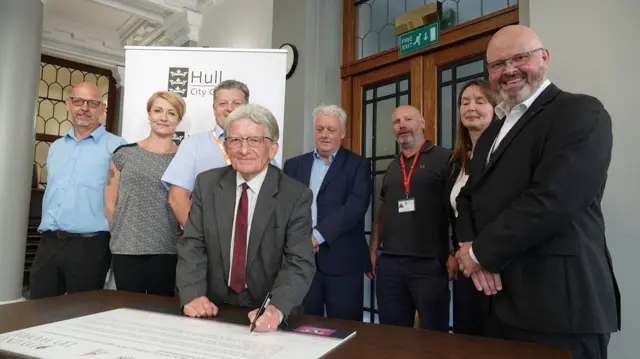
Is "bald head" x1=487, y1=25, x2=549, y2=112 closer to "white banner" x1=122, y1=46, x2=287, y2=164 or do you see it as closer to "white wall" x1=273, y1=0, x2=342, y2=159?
"white banner" x1=122, y1=46, x2=287, y2=164

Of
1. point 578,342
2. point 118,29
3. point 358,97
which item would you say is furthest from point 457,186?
point 118,29

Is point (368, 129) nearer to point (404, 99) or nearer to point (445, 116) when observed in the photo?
point (404, 99)

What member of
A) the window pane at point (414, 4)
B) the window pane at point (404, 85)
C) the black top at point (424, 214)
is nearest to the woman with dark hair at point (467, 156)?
the black top at point (424, 214)

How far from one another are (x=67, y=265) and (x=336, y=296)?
1245mm

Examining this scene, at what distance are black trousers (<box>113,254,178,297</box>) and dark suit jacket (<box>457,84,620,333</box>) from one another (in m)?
1.30

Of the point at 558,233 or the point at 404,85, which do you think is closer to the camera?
the point at 558,233

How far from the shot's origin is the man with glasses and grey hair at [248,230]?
134 cm

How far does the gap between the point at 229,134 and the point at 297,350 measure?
724 mm

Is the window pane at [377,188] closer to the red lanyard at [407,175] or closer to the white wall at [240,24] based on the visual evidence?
the red lanyard at [407,175]

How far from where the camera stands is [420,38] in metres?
3.22

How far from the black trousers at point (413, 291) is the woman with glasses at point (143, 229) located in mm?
977

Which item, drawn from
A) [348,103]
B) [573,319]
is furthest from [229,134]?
[348,103]

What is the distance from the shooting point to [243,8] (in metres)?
4.63

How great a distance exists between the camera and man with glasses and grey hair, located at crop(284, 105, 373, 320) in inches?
88.3
